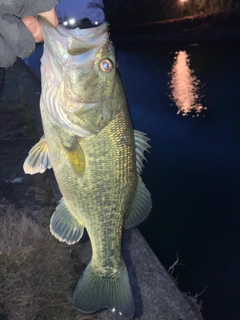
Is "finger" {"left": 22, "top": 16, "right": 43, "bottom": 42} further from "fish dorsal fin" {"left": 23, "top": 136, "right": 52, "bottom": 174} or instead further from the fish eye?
"fish dorsal fin" {"left": 23, "top": 136, "right": 52, "bottom": 174}

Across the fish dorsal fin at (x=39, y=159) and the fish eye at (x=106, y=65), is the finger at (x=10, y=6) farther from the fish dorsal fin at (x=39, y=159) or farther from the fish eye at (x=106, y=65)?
the fish dorsal fin at (x=39, y=159)

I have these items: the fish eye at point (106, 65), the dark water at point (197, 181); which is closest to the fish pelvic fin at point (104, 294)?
the fish eye at point (106, 65)

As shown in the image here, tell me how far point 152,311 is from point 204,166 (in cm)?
483

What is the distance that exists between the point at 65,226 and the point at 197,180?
5.01 meters

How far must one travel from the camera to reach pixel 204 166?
7340 mm

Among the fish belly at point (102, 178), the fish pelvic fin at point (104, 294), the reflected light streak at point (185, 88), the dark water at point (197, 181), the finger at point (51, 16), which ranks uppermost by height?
the finger at point (51, 16)

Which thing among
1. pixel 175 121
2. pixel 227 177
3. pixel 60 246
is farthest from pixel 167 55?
pixel 60 246

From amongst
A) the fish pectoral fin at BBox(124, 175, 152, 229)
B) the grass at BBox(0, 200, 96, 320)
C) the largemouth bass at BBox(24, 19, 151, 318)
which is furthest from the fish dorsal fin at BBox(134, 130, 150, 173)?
the grass at BBox(0, 200, 96, 320)

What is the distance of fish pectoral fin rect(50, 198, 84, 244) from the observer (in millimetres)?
2133

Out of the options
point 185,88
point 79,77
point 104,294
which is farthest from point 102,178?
point 185,88

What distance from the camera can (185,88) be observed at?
42.5 feet

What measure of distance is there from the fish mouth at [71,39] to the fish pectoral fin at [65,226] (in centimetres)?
86

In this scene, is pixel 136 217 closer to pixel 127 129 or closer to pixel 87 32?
pixel 127 129

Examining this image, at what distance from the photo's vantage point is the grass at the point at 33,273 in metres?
2.80
